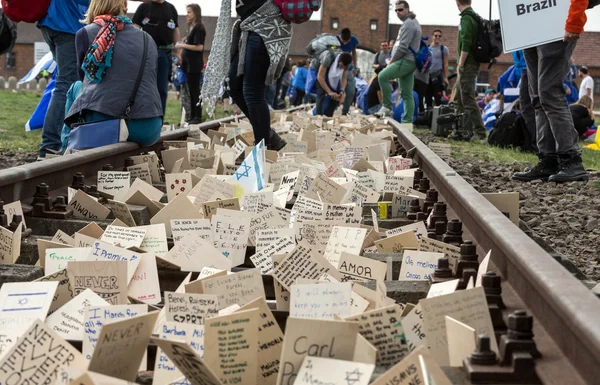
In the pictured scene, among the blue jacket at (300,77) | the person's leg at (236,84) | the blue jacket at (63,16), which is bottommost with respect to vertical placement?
the blue jacket at (300,77)

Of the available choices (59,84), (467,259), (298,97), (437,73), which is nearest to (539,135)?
(59,84)

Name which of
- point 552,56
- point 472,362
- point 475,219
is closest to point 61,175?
point 475,219

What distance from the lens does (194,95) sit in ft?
45.8

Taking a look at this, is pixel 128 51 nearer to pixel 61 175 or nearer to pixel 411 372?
pixel 61 175

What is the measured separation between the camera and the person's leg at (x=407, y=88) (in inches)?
573

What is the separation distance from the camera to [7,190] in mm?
4277

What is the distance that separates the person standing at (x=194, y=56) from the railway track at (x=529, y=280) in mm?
8937

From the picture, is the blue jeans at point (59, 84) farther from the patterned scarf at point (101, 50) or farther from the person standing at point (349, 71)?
the person standing at point (349, 71)

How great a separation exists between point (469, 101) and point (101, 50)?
845cm

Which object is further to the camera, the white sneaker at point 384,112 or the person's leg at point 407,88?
the white sneaker at point 384,112

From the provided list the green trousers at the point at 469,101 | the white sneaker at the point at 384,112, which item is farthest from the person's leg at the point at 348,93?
the green trousers at the point at 469,101

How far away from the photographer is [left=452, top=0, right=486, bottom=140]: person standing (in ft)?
42.4

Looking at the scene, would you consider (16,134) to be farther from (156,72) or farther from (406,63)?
(406,63)

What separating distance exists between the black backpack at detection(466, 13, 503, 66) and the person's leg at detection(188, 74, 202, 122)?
4.07 m
